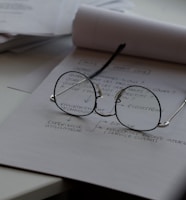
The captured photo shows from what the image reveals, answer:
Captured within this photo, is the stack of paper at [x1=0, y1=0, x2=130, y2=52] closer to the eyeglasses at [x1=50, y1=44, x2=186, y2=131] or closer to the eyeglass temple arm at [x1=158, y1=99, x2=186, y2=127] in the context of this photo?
the eyeglasses at [x1=50, y1=44, x2=186, y2=131]

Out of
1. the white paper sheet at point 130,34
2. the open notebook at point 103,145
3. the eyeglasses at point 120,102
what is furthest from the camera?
the white paper sheet at point 130,34

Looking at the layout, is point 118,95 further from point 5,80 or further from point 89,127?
point 5,80

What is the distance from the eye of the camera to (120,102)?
2.35 ft

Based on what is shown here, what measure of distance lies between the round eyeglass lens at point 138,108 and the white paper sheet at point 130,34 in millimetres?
134

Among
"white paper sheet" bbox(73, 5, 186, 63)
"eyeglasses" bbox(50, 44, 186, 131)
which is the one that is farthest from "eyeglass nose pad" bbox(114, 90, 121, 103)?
"white paper sheet" bbox(73, 5, 186, 63)

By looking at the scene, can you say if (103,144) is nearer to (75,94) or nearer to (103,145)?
(103,145)

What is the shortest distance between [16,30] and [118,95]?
0.84 ft

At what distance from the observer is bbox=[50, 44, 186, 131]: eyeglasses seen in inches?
26.9

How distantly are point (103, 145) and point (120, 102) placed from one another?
0.33ft

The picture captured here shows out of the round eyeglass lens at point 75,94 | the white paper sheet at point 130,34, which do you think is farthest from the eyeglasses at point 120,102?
the white paper sheet at point 130,34

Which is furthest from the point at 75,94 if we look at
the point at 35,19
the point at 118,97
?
the point at 35,19

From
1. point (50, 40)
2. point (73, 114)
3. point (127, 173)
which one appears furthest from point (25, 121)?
point (50, 40)

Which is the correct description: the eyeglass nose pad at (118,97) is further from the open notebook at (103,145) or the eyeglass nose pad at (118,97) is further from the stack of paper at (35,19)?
the stack of paper at (35,19)

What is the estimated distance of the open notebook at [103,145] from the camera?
1.91 ft
